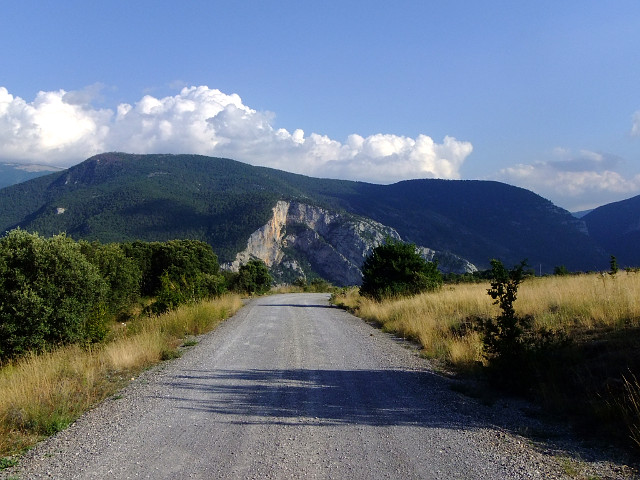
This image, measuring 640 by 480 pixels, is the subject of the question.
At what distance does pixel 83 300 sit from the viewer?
37.2ft

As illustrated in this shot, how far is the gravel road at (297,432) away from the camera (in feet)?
14.6

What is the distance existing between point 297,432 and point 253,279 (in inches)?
2084

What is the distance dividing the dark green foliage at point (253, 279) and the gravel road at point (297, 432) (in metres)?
45.4

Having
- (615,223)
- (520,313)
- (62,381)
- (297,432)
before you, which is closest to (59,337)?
(62,381)

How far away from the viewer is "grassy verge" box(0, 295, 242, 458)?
569cm

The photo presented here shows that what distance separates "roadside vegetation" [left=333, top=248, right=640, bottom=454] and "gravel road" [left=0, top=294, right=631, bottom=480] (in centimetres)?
67

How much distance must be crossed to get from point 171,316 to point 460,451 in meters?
12.2

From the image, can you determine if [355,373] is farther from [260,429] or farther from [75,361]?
[75,361]

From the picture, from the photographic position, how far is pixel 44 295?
34.7ft

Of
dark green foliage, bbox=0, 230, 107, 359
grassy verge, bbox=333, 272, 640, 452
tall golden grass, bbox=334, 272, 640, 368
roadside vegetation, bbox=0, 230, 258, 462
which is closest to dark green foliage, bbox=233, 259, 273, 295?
roadside vegetation, bbox=0, 230, 258, 462

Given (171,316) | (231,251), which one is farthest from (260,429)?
(231,251)

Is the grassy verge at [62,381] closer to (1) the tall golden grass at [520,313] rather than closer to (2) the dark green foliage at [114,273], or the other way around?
(1) the tall golden grass at [520,313]

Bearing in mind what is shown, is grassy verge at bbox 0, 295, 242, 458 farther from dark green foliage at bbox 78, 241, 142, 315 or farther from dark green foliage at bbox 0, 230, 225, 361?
dark green foliage at bbox 78, 241, 142, 315

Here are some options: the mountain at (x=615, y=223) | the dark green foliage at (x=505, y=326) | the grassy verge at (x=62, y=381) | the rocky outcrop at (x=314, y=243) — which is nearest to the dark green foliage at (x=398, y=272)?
the grassy verge at (x=62, y=381)
